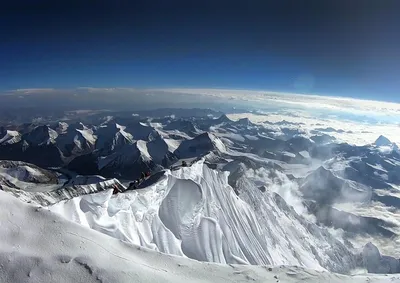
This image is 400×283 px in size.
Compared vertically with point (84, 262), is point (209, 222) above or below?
below

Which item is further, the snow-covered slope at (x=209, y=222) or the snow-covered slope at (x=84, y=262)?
the snow-covered slope at (x=209, y=222)

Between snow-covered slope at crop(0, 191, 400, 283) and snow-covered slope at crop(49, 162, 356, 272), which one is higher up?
snow-covered slope at crop(0, 191, 400, 283)

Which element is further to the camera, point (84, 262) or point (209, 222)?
point (209, 222)

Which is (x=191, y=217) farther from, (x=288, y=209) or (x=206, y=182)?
(x=288, y=209)

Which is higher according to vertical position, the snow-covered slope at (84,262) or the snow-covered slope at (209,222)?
the snow-covered slope at (84,262)

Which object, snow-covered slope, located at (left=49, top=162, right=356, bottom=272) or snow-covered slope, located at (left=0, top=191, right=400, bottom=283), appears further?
snow-covered slope, located at (left=49, top=162, right=356, bottom=272)
